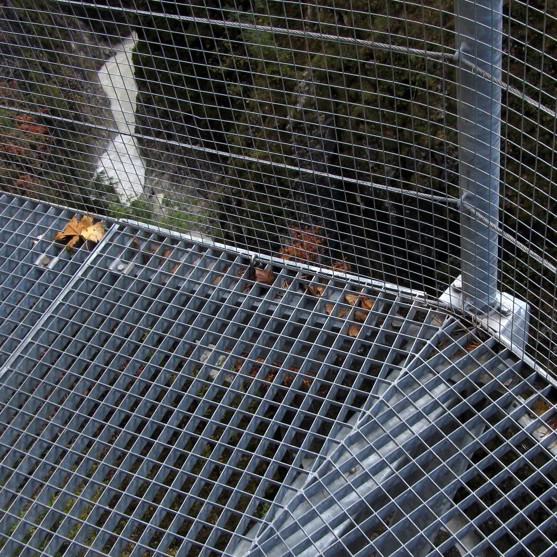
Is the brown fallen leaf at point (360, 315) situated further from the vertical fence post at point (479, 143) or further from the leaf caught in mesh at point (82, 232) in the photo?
the leaf caught in mesh at point (82, 232)

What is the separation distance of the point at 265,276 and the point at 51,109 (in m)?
3.33

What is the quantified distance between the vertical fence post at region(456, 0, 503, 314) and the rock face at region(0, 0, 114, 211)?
1074 millimetres

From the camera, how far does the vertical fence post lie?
143 cm

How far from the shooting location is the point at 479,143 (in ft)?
5.28

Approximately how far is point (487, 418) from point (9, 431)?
1.33 meters

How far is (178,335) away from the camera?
2.19 meters

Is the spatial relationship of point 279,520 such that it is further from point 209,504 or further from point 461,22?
point 461,22

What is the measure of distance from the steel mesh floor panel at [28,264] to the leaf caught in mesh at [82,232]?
3 centimetres

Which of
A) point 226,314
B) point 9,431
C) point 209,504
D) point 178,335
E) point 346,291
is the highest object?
point 346,291

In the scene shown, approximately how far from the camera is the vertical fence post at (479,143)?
1430 mm

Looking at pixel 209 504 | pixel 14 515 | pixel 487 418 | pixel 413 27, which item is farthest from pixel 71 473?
pixel 413 27

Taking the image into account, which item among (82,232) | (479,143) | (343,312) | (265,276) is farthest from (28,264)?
(479,143)

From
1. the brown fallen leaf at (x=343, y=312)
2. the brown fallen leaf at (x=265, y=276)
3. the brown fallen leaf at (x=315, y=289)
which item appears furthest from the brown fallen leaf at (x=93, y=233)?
the brown fallen leaf at (x=343, y=312)

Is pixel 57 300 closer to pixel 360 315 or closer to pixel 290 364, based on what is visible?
pixel 290 364
